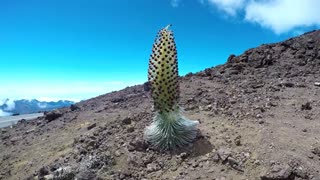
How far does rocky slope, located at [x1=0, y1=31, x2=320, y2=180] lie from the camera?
6.38m

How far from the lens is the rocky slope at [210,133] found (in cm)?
638

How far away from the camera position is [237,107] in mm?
8445

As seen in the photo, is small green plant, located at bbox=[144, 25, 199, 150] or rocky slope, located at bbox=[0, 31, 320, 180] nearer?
rocky slope, located at bbox=[0, 31, 320, 180]

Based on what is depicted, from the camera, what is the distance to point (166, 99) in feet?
23.5

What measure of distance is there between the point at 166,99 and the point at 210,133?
0.94m

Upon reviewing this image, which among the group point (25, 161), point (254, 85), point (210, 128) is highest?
point (254, 85)

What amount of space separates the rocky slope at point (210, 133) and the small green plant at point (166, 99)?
18cm

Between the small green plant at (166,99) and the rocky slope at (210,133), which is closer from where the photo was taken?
the rocky slope at (210,133)

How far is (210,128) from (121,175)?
5.83ft

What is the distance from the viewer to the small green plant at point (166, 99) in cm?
702

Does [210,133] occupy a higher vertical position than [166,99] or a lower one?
lower

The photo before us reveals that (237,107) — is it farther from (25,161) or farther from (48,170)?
(25,161)

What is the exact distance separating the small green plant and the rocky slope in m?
0.18

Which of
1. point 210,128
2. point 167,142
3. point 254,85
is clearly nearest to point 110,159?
point 167,142
